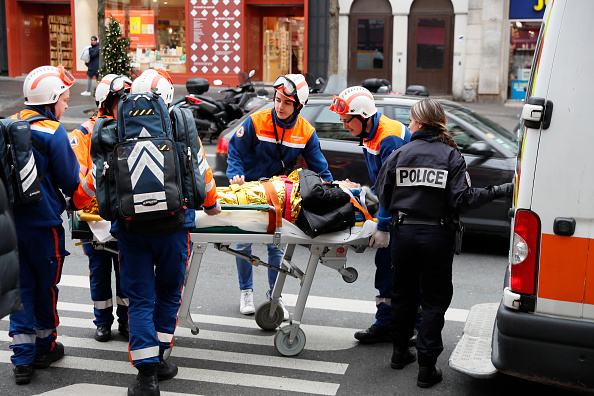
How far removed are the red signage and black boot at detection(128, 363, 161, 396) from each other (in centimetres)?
2114

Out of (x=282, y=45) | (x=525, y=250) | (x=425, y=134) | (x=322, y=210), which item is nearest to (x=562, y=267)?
(x=525, y=250)

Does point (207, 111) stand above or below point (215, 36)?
below

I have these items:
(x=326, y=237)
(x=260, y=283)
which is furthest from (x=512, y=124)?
(x=326, y=237)

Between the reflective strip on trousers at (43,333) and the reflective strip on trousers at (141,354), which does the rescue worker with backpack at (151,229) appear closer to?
the reflective strip on trousers at (141,354)

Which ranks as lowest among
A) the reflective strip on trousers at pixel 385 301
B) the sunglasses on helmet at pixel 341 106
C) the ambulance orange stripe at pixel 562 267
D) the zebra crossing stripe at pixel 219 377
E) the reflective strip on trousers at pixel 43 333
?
the zebra crossing stripe at pixel 219 377

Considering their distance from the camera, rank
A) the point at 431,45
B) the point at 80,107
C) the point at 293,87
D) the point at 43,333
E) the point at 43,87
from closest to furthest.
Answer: the point at 43,87 < the point at 43,333 < the point at 293,87 < the point at 80,107 < the point at 431,45

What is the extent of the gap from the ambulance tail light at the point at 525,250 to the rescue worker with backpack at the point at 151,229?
1.75 meters

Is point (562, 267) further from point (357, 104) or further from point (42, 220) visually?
point (42, 220)

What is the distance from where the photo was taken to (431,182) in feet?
13.9

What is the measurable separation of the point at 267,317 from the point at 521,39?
19831 mm

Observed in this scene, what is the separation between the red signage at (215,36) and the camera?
80.1ft

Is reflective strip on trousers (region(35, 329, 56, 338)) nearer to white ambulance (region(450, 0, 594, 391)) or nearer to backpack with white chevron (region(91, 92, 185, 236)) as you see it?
backpack with white chevron (region(91, 92, 185, 236))

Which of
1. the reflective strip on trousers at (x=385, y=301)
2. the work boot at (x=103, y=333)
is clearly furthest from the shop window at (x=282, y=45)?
the work boot at (x=103, y=333)

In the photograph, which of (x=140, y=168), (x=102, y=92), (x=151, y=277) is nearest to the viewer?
(x=140, y=168)
